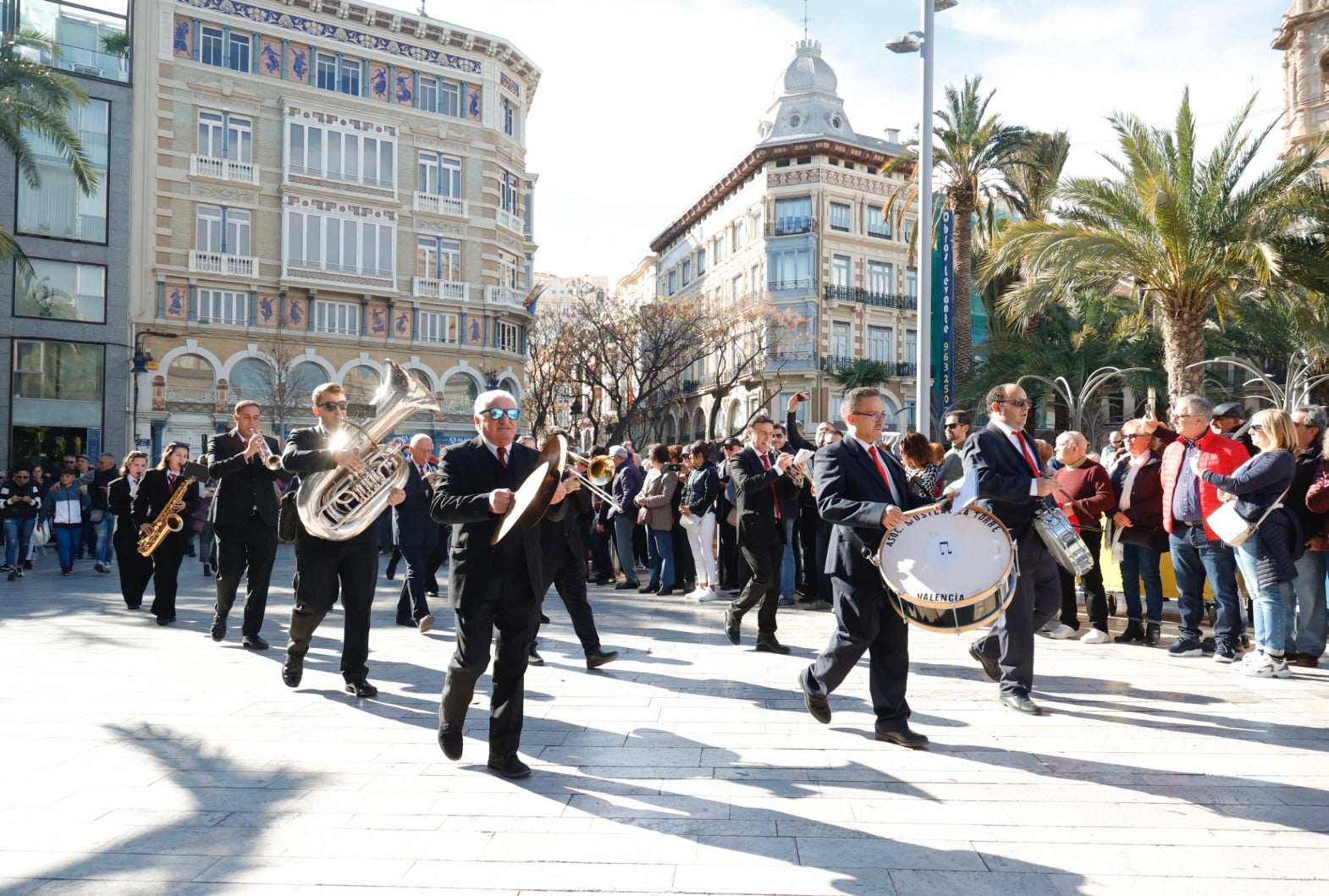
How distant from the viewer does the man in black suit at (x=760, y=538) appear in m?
8.42

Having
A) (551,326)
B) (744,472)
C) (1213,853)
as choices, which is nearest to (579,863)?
(1213,853)

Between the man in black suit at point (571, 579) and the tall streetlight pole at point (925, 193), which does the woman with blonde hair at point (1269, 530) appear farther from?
the tall streetlight pole at point (925, 193)

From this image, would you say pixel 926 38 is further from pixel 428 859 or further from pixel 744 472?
pixel 428 859

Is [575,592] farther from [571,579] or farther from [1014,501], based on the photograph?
[1014,501]

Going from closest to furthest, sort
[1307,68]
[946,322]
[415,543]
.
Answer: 1. [415,543]
2. [946,322]
3. [1307,68]

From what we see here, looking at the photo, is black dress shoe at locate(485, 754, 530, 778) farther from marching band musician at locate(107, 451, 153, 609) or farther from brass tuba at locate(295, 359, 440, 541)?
marching band musician at locate(107, 451, 153, 609)

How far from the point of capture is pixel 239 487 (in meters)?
8.70

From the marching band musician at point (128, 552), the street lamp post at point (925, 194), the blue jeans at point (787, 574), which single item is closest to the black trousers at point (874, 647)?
the blue jeans at point (787, 574)

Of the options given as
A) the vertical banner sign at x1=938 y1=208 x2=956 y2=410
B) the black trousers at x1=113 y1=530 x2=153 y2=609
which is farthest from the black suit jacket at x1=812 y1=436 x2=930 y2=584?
the vertical banner sign at x1=938 y1=208 x2=956 y2=410

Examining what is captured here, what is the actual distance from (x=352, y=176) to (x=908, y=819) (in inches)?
1519

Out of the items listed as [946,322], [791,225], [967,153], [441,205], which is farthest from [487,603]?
[791,225]

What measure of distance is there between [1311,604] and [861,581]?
14.9 ft

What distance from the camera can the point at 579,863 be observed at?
3.83 meters

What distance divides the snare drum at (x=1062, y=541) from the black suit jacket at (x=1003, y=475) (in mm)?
111
